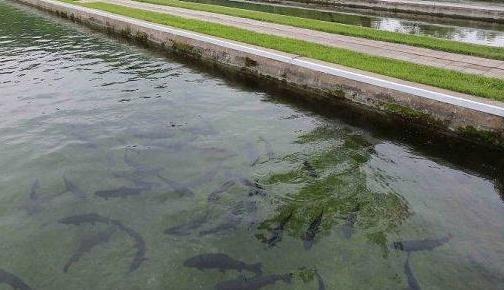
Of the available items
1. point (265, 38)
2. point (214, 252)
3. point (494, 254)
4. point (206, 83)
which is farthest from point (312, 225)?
point (265, 38)

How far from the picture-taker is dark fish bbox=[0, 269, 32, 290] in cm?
634

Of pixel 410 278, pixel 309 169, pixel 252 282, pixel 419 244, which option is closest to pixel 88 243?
pixel 252 282

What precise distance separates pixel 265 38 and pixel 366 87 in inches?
250

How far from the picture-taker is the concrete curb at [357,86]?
32.8ft

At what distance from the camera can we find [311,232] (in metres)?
7.48

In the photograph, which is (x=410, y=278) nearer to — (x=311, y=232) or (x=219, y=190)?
(x=311, y=232)

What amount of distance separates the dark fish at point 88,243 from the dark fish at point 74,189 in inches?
58.6

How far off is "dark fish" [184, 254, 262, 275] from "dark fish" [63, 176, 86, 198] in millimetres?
3225

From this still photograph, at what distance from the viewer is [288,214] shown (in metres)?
7.90

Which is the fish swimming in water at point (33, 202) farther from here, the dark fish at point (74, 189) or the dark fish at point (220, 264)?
the dark fish at point (220, 264)

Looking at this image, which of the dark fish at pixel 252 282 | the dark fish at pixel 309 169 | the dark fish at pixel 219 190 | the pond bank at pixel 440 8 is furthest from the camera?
the pond bank at pixel 440 8

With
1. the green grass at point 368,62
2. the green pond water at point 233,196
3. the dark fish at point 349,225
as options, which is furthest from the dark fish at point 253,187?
the green grass at point 368,62

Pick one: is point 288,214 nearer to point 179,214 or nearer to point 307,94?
point 179,214

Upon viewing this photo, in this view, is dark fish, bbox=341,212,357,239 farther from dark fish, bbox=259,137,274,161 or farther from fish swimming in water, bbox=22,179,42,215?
fish swimming in water, bbox=22,179,42,215
